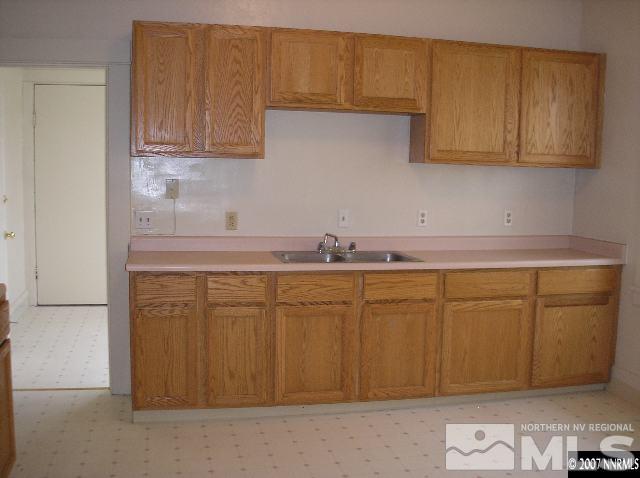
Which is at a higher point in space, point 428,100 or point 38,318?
point 428,100

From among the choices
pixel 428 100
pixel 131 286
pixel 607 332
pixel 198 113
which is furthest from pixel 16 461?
pixel 607 332

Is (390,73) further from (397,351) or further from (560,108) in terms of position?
(397,351)

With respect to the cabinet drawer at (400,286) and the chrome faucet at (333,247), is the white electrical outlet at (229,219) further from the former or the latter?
the cabinet drawer at (400,286)

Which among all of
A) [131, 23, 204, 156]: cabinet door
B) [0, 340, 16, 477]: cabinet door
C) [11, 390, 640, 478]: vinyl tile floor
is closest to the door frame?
[11, 390, 640, 478]: vinyl tile floor

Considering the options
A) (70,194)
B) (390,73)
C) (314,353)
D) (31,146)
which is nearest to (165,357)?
(314,353)

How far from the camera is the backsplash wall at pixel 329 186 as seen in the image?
3654 millimetres

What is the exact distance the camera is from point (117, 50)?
349cm

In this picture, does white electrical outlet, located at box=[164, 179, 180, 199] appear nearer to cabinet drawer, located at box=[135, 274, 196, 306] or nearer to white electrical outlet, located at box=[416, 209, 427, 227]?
cabinet drawer, located at box=[135, 274, 196, 306]

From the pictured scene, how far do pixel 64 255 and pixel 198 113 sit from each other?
9.88ft

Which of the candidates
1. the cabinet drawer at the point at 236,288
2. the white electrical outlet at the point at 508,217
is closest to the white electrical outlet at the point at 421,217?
the white electrical outlet at the point at 508,217

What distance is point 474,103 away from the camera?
3.64m

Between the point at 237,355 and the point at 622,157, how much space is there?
8.41 feet

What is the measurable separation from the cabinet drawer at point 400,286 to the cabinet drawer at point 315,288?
0.36 ft

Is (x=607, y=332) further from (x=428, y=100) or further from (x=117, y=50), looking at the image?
(x=117, y=50)
